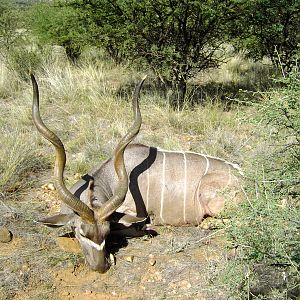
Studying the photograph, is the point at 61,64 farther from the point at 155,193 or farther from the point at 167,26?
the point at 155,193

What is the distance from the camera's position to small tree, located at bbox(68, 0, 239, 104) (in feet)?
22.4

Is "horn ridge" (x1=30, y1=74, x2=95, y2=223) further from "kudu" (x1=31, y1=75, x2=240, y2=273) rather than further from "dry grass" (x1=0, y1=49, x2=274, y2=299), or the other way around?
"dry grass" (x1=0, y1=49, x2=274, y2=299)

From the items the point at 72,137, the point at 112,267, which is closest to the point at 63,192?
the point at 112,267

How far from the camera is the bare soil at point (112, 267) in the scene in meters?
3.39

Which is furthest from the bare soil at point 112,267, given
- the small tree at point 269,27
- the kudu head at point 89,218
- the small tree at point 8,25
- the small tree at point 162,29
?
the small tree at point 8,25

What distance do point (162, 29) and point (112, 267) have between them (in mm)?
4597

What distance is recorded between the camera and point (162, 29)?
724 cm

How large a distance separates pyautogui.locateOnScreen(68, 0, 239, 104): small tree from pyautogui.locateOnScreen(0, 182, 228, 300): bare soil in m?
3.73

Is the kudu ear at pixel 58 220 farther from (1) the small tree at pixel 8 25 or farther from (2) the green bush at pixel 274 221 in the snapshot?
(1) the small tree at pixel 8 25

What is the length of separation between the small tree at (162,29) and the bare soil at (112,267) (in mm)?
3725

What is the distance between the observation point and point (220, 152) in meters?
5.70

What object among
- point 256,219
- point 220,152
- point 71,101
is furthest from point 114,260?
point 71,101

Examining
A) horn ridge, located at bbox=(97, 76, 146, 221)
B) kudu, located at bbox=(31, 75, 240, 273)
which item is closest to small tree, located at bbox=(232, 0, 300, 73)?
kudu, located at bbox=(31, 75, 240, 273)

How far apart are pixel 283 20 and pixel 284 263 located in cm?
605
